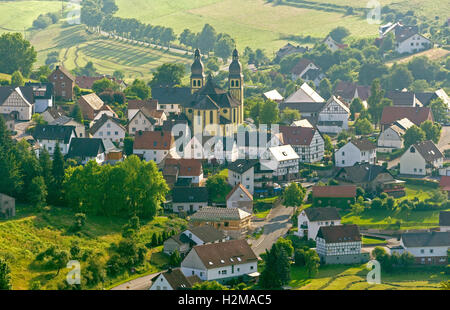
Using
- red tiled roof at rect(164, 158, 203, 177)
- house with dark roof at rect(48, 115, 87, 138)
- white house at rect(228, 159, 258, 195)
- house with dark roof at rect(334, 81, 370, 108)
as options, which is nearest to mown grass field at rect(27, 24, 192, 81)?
house with dark roof at rect(334, 81, 370, 108)

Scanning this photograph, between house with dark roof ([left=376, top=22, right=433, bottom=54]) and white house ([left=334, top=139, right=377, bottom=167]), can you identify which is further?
house with dark roof ([left=376, top=22, right=433, bottom=54])

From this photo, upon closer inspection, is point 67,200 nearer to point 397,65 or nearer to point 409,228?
point 409,228

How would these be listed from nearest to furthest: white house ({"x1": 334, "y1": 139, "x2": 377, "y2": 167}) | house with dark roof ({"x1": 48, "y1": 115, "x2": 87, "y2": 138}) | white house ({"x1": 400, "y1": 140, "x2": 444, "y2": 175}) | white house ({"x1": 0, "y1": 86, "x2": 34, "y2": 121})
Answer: white house ({"x1": 400, "y1": 140, "x2": 444, "y2": 175})
white house ({"x1": 334, "y1": 139, "x2": 377, "y2": 167})
house with dark roof ({"x1": 48, "y1": 115, "x2": 87, "y2": 138})
white house ({"x1": 0, "y1": 86, "x2": 34, "y2": 121})

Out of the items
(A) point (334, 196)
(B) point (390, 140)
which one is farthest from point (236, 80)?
(A) point (334, 196)

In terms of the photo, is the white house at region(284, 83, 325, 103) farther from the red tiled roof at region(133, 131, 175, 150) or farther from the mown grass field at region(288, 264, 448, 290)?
the mown grass field at region(288, 264, 448, 290)

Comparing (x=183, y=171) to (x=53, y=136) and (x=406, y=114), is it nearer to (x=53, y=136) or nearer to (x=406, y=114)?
(x=53, y=136)

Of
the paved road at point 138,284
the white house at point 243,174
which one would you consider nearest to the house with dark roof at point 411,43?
the white house at point 243,174

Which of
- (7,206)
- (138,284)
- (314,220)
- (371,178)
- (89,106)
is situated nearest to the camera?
(138,284)

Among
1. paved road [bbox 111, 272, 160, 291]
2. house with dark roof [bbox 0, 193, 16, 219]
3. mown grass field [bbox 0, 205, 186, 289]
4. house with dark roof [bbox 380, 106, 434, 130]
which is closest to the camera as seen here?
mown grass field [bbox 0, 205, 186, 289]
